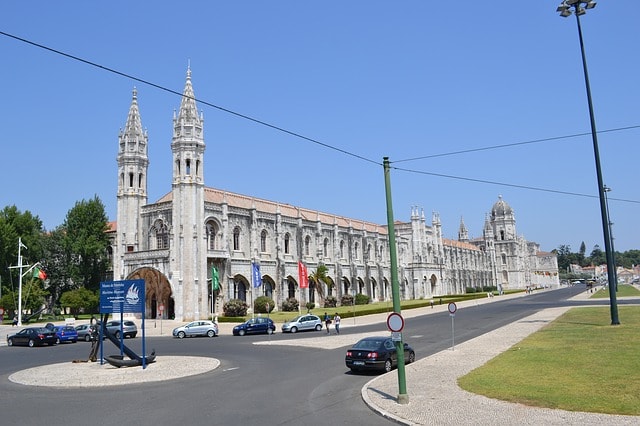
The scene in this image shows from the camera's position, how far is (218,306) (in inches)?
2185

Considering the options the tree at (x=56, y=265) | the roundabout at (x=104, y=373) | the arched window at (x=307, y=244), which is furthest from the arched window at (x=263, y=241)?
the roundabout at (x=104, y=373)

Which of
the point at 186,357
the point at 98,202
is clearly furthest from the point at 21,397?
the point at 98,202

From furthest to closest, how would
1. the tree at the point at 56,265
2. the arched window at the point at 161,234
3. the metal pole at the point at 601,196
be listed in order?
1. the tree at the point at 56,265
2. the arched window at the point at 161,234
3. the metal pole at the point at 601,196

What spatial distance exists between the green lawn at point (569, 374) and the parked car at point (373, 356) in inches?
121

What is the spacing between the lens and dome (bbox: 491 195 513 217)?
156m

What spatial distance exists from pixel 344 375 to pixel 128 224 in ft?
152

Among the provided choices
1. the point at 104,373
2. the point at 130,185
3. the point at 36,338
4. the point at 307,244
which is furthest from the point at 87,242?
the point at 104,373

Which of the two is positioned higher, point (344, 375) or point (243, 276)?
point (243, 276)

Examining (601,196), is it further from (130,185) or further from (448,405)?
(130,185)

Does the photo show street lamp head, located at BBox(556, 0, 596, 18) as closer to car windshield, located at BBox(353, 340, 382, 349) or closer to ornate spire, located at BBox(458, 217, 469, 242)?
car windshield, located at BBox(353, 340, 382, 349)

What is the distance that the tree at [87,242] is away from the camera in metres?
67.1

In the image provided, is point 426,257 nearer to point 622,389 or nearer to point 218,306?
point 218,306

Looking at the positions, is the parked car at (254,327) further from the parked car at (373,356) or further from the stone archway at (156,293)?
the parked car at (373,356)

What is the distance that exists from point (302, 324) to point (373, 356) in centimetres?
2329
